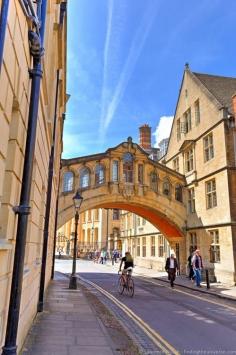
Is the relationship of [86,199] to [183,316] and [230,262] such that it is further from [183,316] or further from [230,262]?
[183,316]

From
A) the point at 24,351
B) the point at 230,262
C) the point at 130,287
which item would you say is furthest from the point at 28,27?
the point at 230,262

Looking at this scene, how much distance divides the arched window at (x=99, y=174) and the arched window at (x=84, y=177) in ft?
2.06

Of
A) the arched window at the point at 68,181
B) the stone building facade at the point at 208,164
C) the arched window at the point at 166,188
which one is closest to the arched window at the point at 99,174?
the arched window at the point at 68,181

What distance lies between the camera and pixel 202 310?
34.7 ft

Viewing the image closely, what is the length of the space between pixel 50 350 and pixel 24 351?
41cm

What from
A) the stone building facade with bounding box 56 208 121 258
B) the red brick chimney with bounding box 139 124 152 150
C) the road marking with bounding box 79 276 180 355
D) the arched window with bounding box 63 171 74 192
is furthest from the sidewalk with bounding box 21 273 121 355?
the stone building facade with bounding box 56 208 121 258

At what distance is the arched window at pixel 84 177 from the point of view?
2306 centimetres

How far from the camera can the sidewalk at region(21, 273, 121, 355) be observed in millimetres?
5492

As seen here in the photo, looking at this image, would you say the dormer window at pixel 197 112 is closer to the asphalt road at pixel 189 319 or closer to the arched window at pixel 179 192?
the arched window at pixel 179 192

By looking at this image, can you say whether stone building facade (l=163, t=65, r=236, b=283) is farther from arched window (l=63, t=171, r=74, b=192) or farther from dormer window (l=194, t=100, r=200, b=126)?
arched window (l=63, t=171, r=74, b=192)

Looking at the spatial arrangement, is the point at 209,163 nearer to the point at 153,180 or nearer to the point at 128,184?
the point at 153,180

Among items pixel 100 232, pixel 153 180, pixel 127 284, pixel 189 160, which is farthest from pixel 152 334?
pixel 100 232

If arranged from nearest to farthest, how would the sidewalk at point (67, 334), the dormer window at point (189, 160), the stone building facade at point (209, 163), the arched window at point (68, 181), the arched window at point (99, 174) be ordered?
the sidewalk at point (67, 334), the stone building facade at point (209, 163), the arched window at point (68, 181), the arched window at point (99, 174), the dormer window at point (189, 160)

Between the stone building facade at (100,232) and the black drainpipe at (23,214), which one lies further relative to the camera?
the stone building facade at (100,232)
